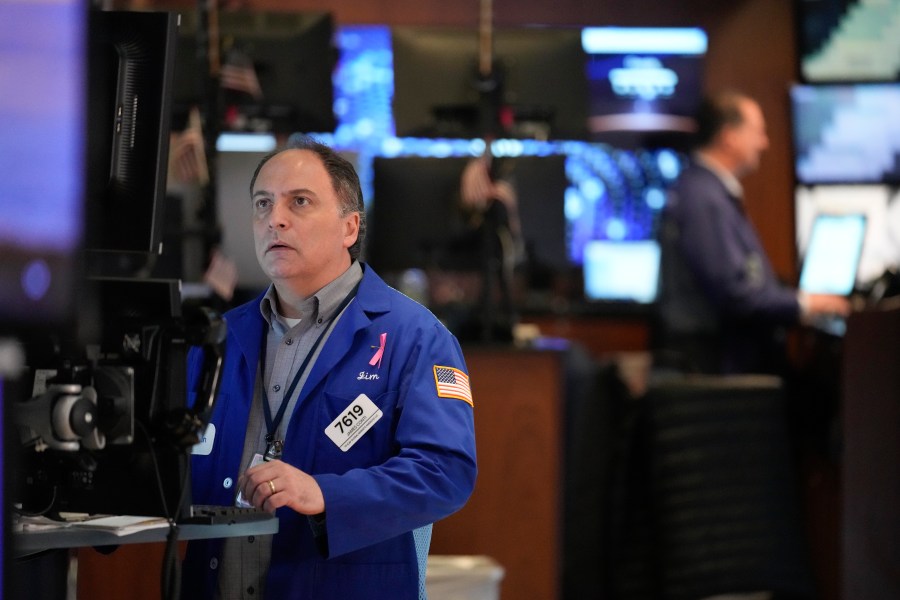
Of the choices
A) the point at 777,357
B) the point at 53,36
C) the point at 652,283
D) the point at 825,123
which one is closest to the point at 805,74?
the point at 825,123

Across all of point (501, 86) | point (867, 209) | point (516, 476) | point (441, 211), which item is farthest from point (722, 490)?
point (867, 209)

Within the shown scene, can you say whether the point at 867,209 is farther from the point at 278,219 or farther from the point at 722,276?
the point at 278,219

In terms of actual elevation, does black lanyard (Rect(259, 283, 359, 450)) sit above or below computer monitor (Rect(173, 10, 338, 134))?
below

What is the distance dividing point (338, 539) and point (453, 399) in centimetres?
31

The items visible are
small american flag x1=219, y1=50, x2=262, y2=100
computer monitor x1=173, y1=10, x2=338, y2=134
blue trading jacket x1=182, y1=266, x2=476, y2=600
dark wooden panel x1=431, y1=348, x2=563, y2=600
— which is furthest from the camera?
computer monitor x1=173, y1=10, x2=338, y2=134

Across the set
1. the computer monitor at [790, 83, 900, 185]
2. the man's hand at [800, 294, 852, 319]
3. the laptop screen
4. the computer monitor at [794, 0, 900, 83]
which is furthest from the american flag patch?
the computer monitor at [794, 0, 900, 83]

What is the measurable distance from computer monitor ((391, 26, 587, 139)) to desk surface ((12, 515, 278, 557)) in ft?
8.57

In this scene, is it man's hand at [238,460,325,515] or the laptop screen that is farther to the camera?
the laptop screen

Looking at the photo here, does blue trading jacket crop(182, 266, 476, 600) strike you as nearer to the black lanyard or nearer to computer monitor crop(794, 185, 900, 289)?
the black lanyard

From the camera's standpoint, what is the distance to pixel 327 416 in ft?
6.62

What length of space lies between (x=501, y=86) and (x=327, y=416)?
235cm

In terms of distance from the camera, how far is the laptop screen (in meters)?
4.96

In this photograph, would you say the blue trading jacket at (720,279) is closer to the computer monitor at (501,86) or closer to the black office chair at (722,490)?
the black office chair at (722,490)

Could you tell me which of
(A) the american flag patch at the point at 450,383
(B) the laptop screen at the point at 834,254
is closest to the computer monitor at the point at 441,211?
(B) the laptop screen at the point at 834,254
